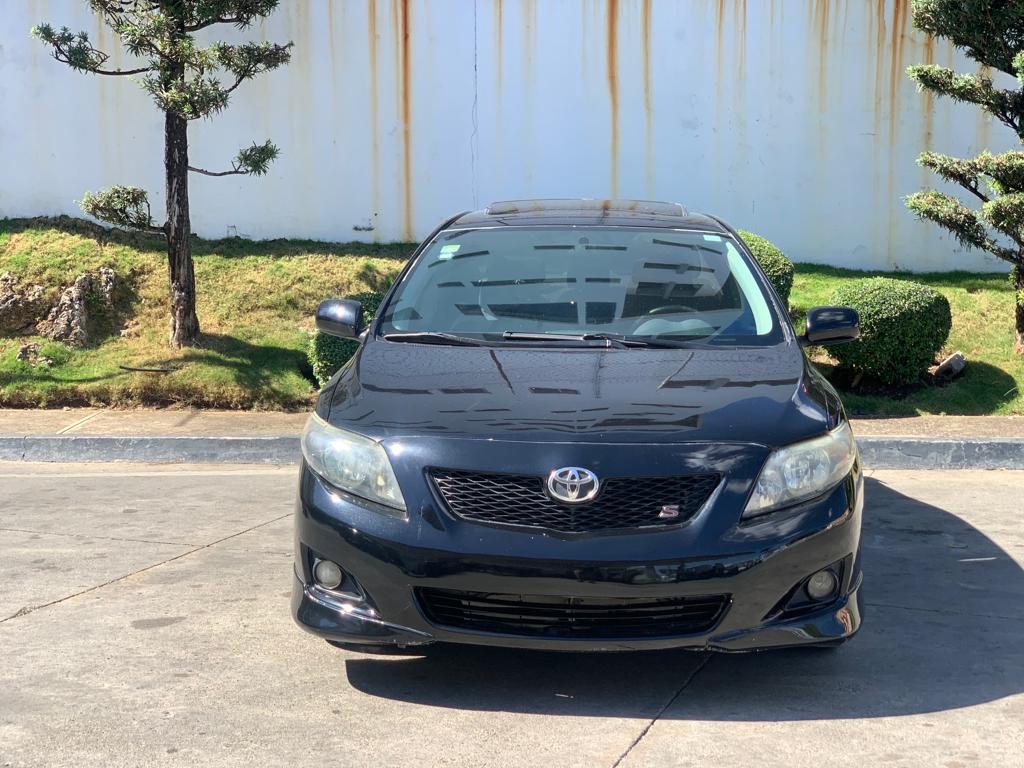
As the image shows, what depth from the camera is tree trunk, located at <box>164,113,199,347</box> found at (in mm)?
10039

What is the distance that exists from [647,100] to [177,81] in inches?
194

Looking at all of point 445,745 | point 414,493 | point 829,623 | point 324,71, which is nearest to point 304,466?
point 414,493

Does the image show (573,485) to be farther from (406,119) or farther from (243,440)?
(406,119)

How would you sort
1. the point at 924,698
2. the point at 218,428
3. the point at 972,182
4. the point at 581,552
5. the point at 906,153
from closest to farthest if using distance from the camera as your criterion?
the point at 581,552, the point at 924,698, the point at 218,428, the point at 972,182, the point at 906,153

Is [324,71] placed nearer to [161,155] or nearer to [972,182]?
[161,155]

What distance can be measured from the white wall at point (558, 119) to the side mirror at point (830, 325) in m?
7.46

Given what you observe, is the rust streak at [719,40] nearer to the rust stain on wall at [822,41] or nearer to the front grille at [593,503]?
the rust stain on wall at [822,41]

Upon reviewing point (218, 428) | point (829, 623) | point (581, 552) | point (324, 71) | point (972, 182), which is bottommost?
point (218, 428)

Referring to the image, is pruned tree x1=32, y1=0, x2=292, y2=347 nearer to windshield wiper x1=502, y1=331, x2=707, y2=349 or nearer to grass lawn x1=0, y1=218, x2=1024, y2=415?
grass lawn x1=0, y1=218, x2=1024, y2=415

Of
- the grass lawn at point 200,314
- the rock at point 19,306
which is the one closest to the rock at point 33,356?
the grass lawn at point 200,314

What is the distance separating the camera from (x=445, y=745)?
355 centimetres

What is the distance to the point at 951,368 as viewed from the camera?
9.78 m

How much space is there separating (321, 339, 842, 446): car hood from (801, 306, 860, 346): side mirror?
47cm

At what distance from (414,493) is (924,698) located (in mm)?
1859
